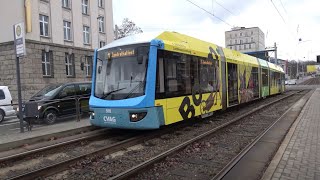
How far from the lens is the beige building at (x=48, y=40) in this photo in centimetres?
2912

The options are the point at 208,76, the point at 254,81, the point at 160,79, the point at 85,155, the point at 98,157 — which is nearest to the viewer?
the point at 85,155

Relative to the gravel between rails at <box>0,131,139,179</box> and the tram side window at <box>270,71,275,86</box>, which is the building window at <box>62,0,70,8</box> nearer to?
the tram side window at <box>270,71,275,86</box>

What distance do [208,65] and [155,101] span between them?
4.27 meters

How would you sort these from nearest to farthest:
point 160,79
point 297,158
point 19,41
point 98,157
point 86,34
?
point 297,158 < point 98,157 < point 160,79 < point 19,41 < point 86,34

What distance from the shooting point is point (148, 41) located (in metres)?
9.54

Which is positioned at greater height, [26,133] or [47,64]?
[47,64]

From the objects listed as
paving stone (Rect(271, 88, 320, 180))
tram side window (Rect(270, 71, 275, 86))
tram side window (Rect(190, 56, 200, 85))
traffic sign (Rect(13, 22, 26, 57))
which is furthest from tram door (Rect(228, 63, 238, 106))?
tram side window (Rect(270, 71, 275, 86))

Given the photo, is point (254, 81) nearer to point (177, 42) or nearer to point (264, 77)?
point (264, 77)

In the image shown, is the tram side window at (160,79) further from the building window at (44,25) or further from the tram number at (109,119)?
the building window at (44,25)

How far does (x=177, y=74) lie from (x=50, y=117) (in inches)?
230

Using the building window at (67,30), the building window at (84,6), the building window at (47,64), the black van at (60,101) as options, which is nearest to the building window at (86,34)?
the building window at (84,6)

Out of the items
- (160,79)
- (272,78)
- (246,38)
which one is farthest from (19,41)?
(246,38)

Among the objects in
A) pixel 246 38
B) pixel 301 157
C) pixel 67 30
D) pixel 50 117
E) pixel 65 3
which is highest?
pixel 246 38

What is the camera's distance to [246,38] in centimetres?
6931
